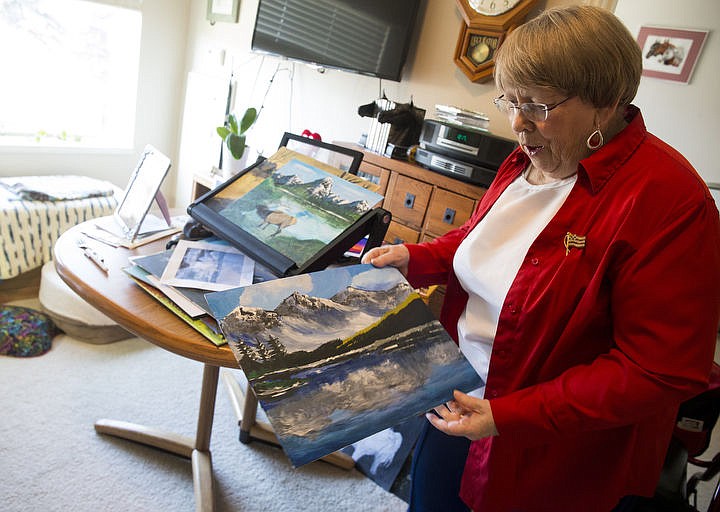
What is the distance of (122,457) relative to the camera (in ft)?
5.42

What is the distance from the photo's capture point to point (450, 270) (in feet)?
3.41

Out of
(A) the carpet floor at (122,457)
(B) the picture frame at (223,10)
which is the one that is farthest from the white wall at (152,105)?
(A) the carpet floor at (122,457)

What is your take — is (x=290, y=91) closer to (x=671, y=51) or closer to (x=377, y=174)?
Answer: (x=377, y=174)

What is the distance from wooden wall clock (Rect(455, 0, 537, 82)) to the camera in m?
1.89

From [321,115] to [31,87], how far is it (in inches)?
75.9

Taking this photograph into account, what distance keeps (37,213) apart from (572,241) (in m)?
2.64

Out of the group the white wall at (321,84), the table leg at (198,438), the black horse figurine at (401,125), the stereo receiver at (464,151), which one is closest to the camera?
the table leg at (198,438)

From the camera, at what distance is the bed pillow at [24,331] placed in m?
2.04

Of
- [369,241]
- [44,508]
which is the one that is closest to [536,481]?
[369,241]

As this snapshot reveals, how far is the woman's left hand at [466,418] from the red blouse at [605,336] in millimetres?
17

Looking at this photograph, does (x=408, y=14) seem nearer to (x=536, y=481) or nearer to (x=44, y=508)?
(x=536, y=481)

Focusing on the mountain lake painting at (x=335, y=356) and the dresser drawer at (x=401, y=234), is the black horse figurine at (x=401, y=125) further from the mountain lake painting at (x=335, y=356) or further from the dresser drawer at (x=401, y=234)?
the mountain lake painting at (x=335, y=356)

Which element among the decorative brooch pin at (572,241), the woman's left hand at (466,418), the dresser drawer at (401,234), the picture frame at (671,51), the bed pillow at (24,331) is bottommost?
the bed pillow at (24,331)

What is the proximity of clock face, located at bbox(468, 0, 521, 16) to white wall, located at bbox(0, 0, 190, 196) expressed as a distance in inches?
93.0
